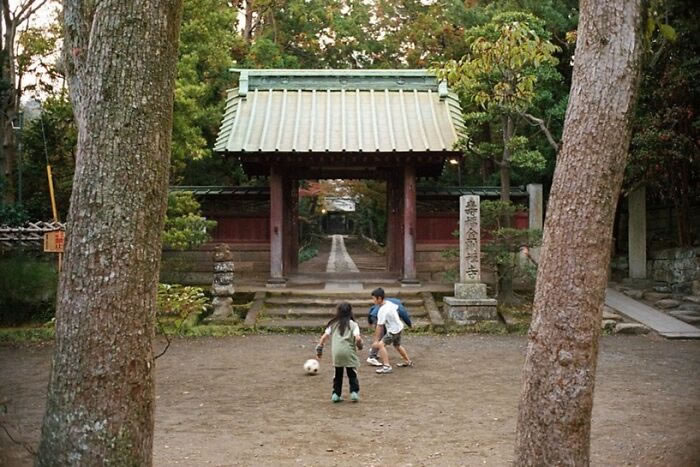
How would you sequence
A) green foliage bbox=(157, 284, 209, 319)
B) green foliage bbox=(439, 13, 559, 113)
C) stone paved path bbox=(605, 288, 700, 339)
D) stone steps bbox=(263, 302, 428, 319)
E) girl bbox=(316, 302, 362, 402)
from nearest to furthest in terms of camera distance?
1. girl bbox=(316, 302, 362, 402)
2. green foliage bbox=(439, 13, 559, 113)
3. stone paved path bbox=(605, 288, 700, 339)
4. green foliage bbox=(157, 284, 209, 319)
5. stone steps bbox=(263, 302, 428, 319)

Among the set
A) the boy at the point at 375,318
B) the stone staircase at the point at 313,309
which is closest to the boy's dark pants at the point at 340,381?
the boy at the point at 375,318

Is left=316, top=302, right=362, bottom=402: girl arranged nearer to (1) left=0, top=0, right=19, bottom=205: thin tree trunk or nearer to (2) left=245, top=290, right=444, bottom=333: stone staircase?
(2) left=245, top=290, right=444, bottom=333: stone staircase

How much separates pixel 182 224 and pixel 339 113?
539 cm

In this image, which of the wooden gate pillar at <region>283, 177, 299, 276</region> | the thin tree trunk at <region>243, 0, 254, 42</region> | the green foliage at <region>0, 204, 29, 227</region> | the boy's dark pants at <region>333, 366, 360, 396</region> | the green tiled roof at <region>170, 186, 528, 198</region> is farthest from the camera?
the thin tree trunk at <region>243, 0, 254, 42</region>

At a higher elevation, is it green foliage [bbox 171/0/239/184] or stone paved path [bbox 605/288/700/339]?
green foliage [bbox 171/0/239/184]

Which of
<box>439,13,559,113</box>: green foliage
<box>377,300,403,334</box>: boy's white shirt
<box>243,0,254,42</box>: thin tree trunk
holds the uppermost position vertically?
<box>243,0,254,42</box>: thin tree trunk

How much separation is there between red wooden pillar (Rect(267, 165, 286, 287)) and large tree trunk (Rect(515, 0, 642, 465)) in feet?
40.8

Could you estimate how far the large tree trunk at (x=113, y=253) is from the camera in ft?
11.8

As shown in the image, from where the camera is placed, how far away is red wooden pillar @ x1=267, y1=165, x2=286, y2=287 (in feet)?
52.7

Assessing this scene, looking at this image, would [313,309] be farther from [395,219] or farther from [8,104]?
[8,104]

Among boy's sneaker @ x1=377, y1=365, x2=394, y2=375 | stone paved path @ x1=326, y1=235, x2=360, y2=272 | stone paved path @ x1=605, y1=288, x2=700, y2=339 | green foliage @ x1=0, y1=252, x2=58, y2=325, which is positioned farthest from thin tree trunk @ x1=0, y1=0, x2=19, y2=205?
stone paved path @ x1=605, y1=288, x2=700, y2=339

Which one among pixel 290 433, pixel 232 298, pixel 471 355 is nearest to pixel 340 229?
pixel 232 298

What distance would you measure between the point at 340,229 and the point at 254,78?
4523 cm

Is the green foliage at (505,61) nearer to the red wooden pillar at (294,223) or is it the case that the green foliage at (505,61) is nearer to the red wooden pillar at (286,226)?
the red wooden pillar at (286,226)
